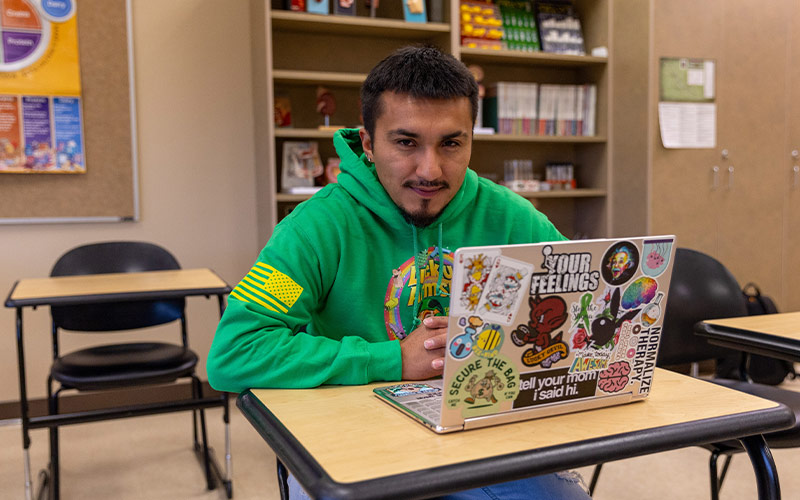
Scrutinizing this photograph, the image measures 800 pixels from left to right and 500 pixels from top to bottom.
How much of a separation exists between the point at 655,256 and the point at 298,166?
2532 mm

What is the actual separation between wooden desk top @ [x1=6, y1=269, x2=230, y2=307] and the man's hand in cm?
131

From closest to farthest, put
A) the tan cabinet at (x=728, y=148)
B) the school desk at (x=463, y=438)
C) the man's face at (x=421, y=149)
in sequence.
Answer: the school desk at (x=463, y=438), the man's face at (x=421, y=149), the tan cabinet at (x=728, y=148)

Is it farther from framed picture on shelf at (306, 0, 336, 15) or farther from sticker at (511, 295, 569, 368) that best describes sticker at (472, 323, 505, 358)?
framed picture on shelf at (306, 0, 336, 15)

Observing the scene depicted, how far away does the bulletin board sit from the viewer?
3.08m

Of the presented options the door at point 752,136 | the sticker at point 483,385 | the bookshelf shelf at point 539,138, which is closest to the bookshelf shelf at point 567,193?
the bookshelf shelf at point 539,138

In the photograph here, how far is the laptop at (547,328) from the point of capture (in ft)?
2.66

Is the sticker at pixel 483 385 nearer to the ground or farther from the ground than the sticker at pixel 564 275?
nearer to the ground

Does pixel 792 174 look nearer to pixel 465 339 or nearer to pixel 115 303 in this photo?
pixel 115 303

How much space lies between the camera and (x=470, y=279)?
0.79 m

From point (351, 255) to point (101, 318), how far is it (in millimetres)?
1808

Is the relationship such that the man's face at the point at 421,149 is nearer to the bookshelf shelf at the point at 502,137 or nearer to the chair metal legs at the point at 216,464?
the chair metal legs at the point at 216,464

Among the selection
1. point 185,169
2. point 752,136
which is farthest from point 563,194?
point 185,169

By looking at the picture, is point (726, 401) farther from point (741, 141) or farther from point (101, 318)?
point (741, 141)

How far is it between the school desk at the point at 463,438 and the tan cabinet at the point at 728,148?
2.72m
